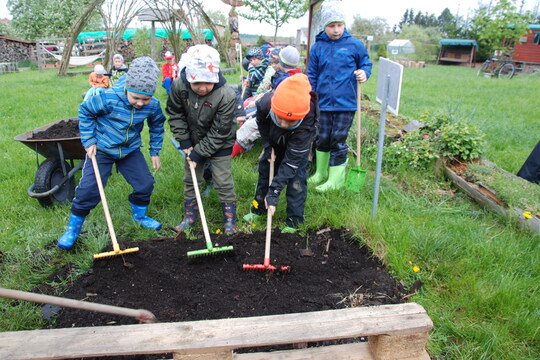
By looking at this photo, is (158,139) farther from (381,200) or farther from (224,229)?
(381,200)

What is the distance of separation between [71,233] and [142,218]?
667 mm

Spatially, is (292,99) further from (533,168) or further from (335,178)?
(533,168)

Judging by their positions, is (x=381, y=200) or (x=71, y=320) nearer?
(x=71, y=320)

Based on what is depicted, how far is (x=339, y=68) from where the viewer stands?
164 inches

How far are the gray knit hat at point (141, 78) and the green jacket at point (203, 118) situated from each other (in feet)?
0.83

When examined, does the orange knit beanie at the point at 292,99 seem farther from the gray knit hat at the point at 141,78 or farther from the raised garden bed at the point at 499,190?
the raised garden bed at the point at 499,190

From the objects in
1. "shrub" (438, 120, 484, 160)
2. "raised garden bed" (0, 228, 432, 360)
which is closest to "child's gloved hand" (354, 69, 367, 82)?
"shrub" (438, 120, 484, 160)

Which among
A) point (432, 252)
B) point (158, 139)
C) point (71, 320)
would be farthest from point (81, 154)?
point (432, 252)

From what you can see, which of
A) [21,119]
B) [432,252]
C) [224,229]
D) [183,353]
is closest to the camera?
[183,353]

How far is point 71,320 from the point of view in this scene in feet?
7.99

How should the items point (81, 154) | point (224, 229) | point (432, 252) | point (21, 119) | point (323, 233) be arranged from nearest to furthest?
1. point (432, 252)
2. point (323, 233)
3. point (224, 229)
4. point (81, 154)
5. point (21, 119)

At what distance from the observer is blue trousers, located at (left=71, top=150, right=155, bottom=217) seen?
3279 mm

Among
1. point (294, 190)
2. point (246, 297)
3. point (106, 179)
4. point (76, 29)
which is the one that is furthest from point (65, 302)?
point (76, 29)

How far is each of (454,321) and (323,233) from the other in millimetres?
1323
